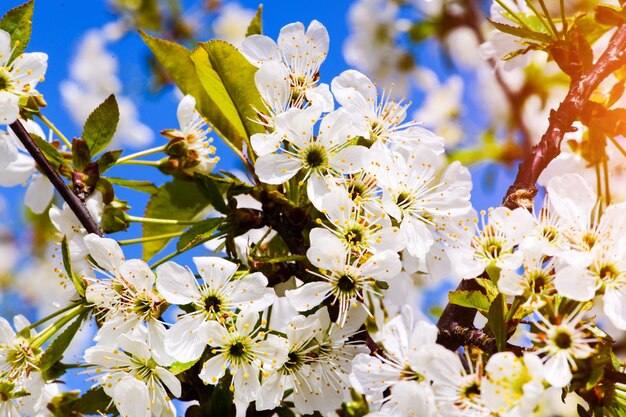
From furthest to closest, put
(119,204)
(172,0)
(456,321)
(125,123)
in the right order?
(172,0) → (125,123) → (119,204) → (456,321)

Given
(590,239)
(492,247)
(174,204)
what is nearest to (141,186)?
(174,204)

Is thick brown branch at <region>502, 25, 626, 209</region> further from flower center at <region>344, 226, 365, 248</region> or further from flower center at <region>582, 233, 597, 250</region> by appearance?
flower center at <region>344, 226, 365, 248</region>

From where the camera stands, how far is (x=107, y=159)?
1162 millimetres

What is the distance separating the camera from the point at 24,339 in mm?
1094

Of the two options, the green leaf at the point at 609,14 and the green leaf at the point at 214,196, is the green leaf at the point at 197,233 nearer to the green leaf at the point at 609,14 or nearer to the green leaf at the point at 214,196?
the green leaf at the point at 214,196

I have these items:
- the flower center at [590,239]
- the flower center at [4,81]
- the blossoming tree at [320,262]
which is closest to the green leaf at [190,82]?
the blossoming tree at [320,262]

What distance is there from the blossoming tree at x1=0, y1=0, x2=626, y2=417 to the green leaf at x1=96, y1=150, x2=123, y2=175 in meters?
0.01

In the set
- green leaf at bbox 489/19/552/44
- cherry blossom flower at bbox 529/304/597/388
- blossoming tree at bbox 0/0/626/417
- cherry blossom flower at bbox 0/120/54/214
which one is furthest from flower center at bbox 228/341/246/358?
green leaf at bbox 489/19/552/44

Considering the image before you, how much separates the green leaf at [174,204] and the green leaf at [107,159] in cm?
19

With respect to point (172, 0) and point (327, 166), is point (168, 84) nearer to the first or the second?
point (172, 0)

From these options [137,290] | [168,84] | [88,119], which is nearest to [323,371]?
[137,290]

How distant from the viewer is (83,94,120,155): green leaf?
1146 millimetres

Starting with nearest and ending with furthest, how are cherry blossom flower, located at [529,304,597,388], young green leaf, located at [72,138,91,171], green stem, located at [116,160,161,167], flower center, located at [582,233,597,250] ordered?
cherry blossom flower, located at [529,304,597,388] → flower center, located at [582,233,597,250] → young green leaf, located at [72,138,91,171] → green stem, located at [116,160,161,167]

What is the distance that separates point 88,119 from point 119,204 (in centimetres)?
14
